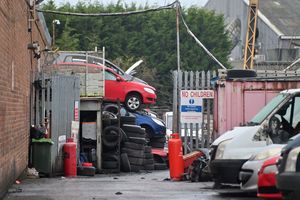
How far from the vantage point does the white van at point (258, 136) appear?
43.7 feet

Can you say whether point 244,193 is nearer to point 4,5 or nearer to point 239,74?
point 239,74

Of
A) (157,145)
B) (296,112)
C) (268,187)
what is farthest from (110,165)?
(268,187)

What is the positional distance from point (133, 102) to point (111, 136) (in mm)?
3100

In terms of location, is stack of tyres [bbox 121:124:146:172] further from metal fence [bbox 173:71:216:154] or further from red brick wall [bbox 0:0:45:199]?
red brick wall [bbox 0:0:45:199]

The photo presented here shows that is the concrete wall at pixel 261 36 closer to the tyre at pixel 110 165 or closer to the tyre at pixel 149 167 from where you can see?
the tyre at pixel 149 167

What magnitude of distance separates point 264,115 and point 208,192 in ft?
6.28

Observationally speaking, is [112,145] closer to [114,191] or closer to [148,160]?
[148,160]

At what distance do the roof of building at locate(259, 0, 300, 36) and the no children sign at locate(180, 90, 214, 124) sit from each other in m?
44.3

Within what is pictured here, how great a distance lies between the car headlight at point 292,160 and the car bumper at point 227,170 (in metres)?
4.91

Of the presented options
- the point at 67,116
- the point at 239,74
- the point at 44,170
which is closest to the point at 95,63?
the point at 67,116

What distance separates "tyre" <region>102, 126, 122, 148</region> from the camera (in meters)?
23.6

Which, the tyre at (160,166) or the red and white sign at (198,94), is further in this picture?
the tyre at (160,166)

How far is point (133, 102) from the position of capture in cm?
2644

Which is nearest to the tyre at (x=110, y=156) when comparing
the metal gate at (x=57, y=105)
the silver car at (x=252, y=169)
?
the metal gate at (x=57, y=105)
